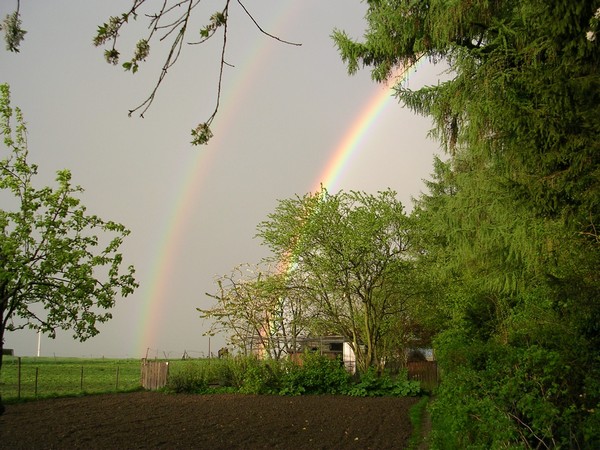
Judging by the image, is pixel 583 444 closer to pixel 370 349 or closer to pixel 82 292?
pixel 82 292

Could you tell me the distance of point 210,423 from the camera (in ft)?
45.4

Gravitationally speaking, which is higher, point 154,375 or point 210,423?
point 154,375

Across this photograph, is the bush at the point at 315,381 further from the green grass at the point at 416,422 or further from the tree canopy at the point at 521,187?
the tree canopy at the point at 521,187

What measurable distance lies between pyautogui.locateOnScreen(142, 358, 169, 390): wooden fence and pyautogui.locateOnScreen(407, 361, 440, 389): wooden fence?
10.2 m

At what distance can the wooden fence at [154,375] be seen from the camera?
2503 cm

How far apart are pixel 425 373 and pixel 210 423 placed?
1267cm

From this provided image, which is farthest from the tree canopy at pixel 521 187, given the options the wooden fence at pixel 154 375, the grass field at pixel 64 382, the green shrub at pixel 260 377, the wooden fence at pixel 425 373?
the grass field at pixel 64 382

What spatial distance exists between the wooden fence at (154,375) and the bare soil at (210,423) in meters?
4.09

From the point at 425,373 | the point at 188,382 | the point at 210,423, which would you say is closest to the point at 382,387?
the point at 425,373

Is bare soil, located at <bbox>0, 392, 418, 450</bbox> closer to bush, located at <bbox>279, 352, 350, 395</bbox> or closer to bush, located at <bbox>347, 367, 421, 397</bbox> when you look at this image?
bush, located at <bbox>347, 367, 421, 397</bbox>

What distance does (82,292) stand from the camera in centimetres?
1436

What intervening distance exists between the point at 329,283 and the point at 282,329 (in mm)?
3834

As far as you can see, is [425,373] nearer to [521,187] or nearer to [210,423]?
[210,423]

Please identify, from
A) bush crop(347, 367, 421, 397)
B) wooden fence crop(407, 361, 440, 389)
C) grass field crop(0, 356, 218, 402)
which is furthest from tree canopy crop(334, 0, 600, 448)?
grass field crop(0, 356, 218, 402)
